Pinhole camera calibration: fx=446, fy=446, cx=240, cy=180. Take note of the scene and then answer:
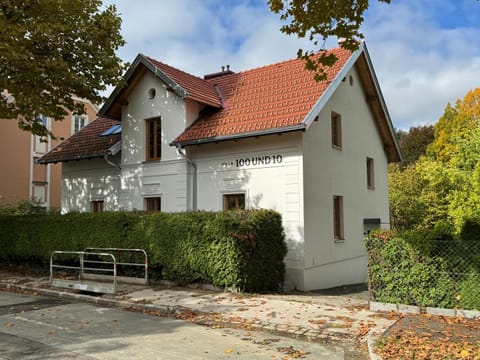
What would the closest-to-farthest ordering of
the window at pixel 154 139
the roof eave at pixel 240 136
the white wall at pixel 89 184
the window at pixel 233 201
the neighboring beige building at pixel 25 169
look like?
the roof eave at pixel 240 136 < the window at pixel 233 201 < the window at pixel 154 139 < the white wall at pixel 89 184 < the neighboring beige building at pixel 25 169

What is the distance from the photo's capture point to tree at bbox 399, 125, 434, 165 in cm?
4347

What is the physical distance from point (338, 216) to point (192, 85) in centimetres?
736

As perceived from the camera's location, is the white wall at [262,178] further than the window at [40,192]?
No

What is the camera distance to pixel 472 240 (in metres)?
8.55

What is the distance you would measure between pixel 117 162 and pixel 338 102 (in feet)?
30.9

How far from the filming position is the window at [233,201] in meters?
15.3

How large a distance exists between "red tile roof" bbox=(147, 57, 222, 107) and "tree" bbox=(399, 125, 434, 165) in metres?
31.0

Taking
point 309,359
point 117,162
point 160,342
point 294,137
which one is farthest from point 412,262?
point 117,162

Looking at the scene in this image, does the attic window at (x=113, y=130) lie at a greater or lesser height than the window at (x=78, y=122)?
lesser

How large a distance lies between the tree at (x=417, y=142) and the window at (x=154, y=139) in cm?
3221

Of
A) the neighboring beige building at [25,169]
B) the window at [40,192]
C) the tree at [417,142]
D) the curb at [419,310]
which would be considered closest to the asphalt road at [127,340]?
the curb at [419,310]

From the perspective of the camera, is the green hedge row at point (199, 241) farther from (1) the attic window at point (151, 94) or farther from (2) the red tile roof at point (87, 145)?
(1) the attic window at point (151, 94)

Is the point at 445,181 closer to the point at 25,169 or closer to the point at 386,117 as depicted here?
the point at 386,117

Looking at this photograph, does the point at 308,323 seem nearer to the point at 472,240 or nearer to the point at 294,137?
the point at 472,240
